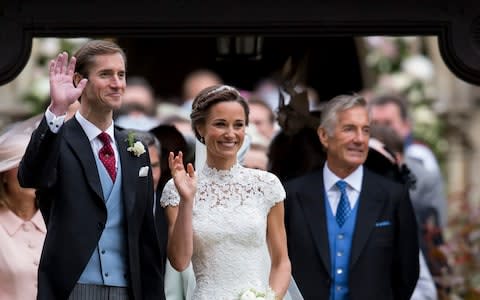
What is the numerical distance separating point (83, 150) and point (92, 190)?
0.65 ft

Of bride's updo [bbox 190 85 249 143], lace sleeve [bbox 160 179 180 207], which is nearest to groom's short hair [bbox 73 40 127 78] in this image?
bride's updo [bbox 190 85 249 143]

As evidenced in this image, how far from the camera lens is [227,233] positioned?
842 cm

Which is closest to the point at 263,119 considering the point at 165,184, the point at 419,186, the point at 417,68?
the point at 419,186

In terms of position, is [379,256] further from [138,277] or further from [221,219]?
[138,277]

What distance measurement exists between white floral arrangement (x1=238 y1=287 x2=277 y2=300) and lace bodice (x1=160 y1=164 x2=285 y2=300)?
0.17 ft

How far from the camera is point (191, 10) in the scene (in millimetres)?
8430

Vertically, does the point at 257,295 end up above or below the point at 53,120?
below

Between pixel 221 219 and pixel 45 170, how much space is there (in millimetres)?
1140

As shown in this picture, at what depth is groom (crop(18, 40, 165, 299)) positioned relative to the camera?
762 cm

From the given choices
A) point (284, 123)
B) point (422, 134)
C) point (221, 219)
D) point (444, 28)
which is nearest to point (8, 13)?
point (221, 219)

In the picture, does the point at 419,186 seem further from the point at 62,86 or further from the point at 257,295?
the point at 62,86

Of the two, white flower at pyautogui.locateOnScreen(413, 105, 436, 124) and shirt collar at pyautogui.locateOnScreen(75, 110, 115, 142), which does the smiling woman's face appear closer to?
shirt collar at pyautogui.locateOnScreen(75, 110, 115, 142)

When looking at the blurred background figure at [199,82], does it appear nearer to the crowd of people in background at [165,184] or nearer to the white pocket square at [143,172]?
the crowd of people in background at [165,184]

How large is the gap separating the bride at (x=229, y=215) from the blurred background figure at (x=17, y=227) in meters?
1.12
